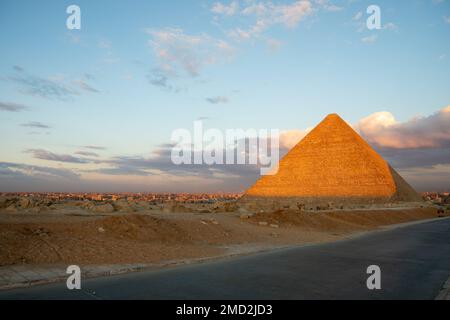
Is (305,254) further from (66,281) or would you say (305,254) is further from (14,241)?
(14,241)

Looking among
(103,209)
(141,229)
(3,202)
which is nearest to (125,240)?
(141,229)

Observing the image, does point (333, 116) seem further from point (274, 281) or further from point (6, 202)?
point (274, 281)

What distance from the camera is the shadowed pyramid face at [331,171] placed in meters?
90.0

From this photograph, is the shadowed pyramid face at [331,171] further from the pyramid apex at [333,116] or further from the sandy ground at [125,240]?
the sandy ground at [125,240]

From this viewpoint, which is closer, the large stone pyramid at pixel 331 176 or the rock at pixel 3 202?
the rock at pixel 3 202

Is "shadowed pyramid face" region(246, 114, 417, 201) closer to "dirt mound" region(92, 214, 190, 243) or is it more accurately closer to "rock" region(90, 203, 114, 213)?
"rock" region(90, 203, 114, 213)

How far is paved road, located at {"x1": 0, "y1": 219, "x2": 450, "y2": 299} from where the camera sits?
6.73 m

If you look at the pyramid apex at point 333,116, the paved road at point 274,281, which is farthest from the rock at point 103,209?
the pyramid apex at point 333,116

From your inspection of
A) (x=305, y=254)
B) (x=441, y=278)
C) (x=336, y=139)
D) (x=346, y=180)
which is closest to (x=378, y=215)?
(x=305, y=254)


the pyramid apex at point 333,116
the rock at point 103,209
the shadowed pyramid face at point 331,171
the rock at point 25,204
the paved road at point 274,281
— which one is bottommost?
the paved road at point 274,281

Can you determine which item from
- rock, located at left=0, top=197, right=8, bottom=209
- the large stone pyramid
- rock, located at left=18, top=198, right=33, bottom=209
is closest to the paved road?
rock, located at left=18, top=198, right=33, bottom=209

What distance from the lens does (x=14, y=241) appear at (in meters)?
10.1
